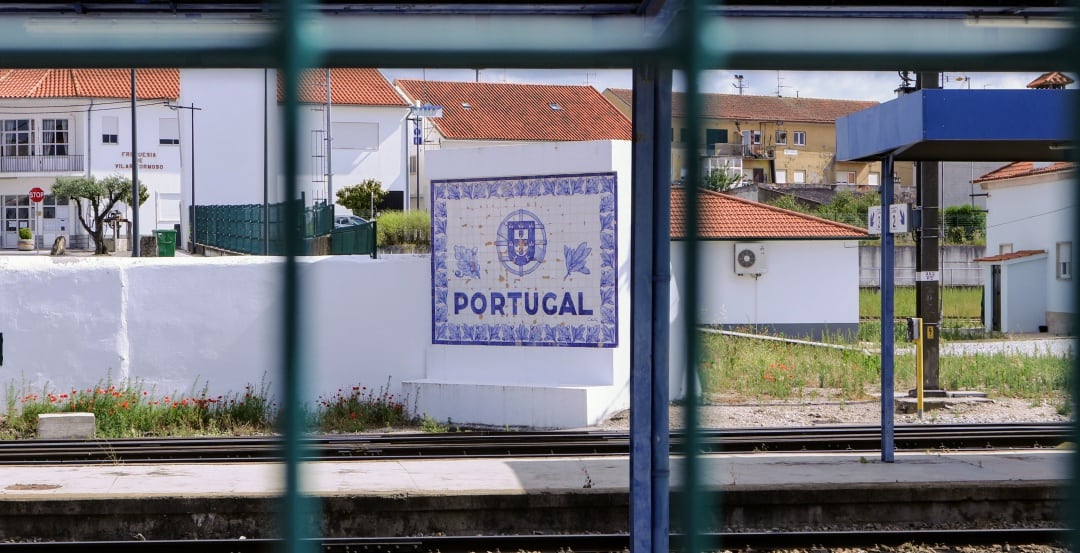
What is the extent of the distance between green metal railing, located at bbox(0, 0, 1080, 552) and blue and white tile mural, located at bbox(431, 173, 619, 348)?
12790 mm

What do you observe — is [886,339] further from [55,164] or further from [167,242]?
[55,164]

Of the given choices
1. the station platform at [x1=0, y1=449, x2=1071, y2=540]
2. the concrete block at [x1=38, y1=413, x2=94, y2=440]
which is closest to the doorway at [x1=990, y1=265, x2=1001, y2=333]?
the station platform at [x1=0, y1=449, x2=1071, y2=540]

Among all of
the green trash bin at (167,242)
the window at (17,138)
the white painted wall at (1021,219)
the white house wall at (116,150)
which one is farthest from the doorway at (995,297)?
the window at (17,138)

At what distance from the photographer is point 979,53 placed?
5.97 ft

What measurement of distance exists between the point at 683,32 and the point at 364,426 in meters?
13.7

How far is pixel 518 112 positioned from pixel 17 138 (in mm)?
23254

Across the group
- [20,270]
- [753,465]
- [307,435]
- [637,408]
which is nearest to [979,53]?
[307,435]

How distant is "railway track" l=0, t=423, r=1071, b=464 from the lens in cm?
1192

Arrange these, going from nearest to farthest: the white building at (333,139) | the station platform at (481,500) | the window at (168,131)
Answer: the station platform at (481,500), the white building at (333,139), the window at (168,131)

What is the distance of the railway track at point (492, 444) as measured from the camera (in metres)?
11.9

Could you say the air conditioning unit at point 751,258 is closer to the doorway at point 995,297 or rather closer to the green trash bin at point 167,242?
the doorway at point 995,297

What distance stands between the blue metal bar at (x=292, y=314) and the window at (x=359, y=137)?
4349 centimetres

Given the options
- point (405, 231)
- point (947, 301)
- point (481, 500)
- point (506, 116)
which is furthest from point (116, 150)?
point (481, 500)

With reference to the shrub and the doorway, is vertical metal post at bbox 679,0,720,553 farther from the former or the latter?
the doorway
